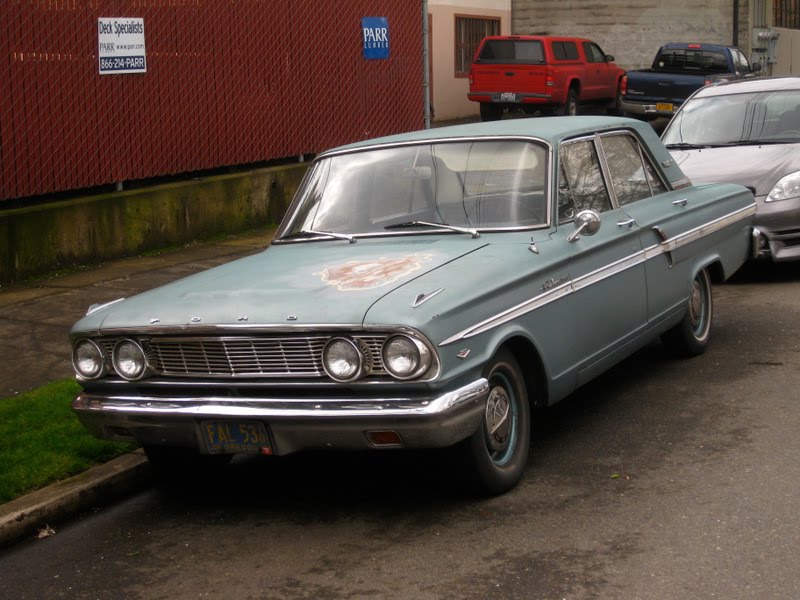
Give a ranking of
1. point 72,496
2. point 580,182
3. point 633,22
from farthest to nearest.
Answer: point 633,22, point 580,182, point 72,496

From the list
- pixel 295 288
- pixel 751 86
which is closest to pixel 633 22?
pixel 751 86

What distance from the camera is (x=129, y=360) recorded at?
219 inches

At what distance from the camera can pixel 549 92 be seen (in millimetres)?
26141

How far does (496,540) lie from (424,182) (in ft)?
7.08

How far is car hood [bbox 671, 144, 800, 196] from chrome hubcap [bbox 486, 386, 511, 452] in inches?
214

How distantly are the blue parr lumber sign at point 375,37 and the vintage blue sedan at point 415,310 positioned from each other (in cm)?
933

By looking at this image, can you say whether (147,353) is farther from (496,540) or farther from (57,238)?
(57,238)

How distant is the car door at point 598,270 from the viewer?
250 inches

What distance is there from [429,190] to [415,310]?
157cm

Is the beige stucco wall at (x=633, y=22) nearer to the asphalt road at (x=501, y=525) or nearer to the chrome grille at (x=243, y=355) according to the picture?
the asphalt road at (x=501, y=525)

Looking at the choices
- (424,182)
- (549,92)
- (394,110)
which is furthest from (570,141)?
(549,92)

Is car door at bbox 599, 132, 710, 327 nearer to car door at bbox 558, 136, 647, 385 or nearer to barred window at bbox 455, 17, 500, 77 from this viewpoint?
car door at bbox 558, 136, 647, 385

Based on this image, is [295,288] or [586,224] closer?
[295,288]

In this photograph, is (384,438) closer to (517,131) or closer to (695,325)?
(517,131)
